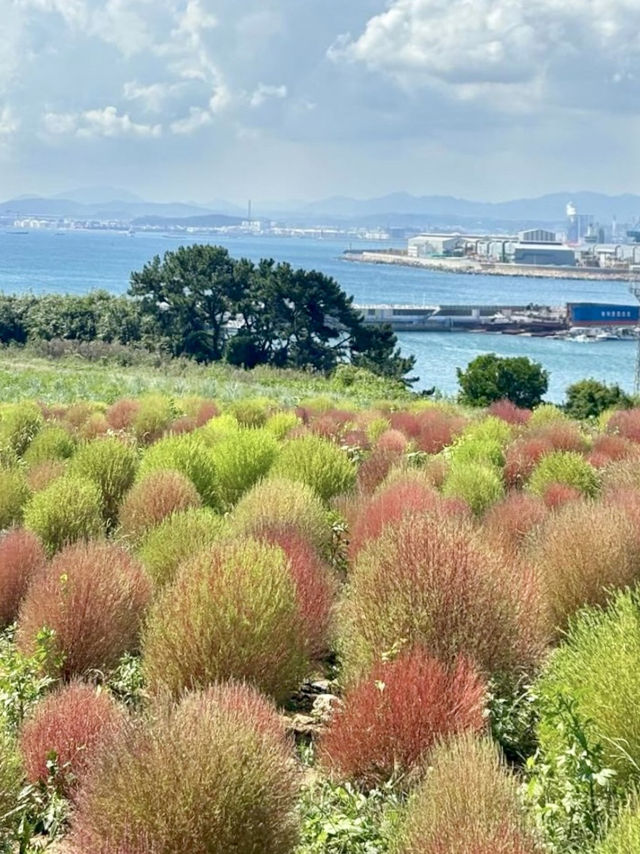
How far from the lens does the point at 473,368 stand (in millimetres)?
35188

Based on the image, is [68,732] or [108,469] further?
[108,469]

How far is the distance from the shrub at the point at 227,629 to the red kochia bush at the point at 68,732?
0.40 m

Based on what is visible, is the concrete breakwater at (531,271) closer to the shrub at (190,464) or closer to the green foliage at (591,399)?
the green foliage at (591,399)

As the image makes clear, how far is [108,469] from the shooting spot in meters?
9.78

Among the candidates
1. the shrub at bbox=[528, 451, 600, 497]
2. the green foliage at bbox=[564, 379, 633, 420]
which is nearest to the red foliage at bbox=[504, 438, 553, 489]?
the shrub at bbox=[528, 451, 600, 497]

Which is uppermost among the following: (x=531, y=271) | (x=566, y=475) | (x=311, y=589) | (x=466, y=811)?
(x=466, y=811)

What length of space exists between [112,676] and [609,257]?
651ft

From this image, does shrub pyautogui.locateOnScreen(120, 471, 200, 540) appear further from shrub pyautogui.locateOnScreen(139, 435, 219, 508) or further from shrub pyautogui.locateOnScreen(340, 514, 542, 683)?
shrub pyautogui.locateOnScreen(340, 514, 542, 683)

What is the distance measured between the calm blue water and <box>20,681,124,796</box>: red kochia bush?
1659 inches

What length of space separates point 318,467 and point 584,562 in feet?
12.6

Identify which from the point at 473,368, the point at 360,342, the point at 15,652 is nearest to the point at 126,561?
the point at 15,652

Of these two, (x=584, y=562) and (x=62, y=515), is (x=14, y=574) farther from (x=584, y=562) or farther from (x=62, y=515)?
(x=584, y=562)

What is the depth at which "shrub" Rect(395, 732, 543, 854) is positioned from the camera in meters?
3.24

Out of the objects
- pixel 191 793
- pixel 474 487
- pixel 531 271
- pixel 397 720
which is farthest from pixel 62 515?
pixel 531 271
